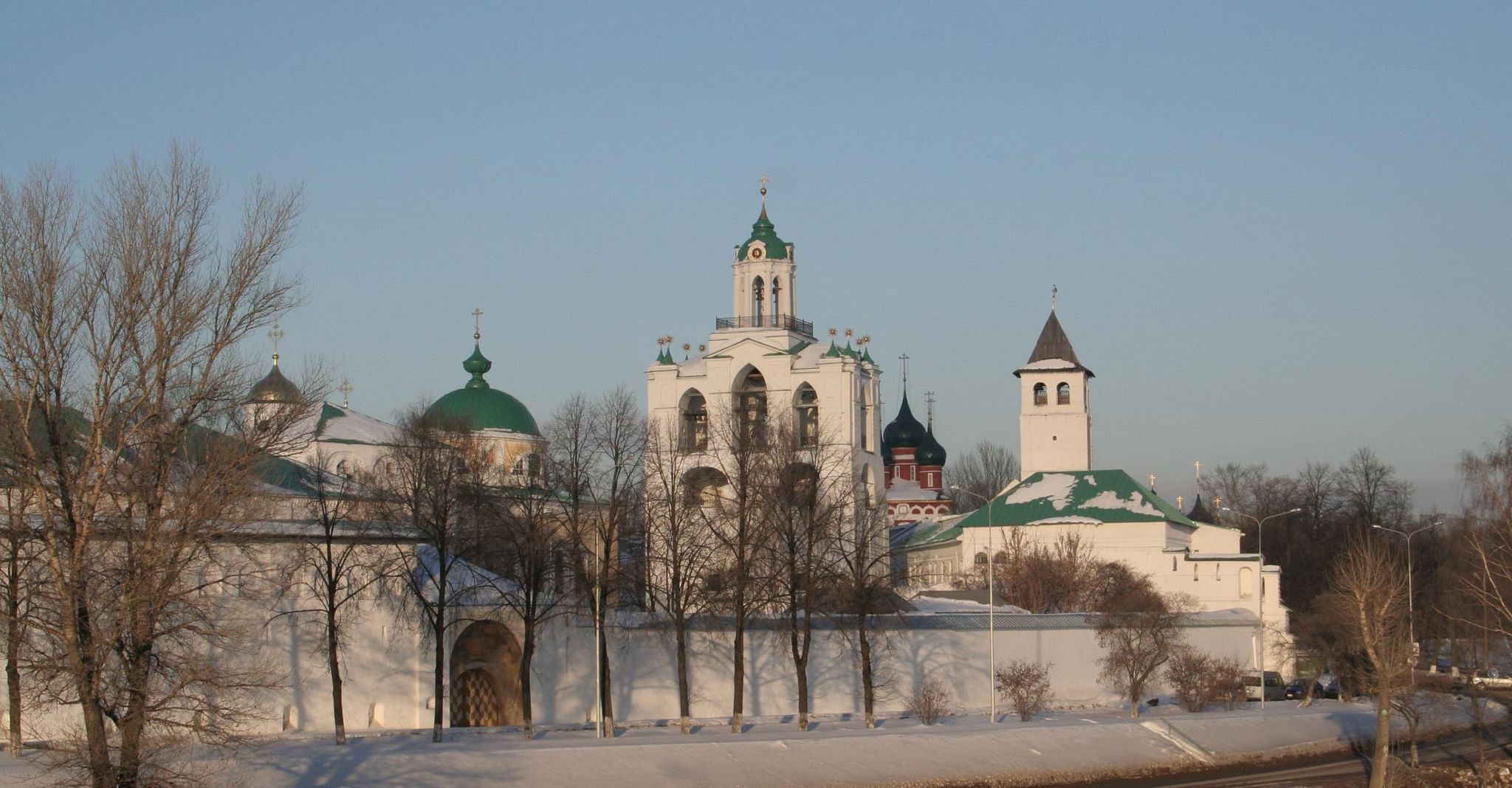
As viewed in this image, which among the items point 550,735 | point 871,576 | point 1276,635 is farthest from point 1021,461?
point 550,735

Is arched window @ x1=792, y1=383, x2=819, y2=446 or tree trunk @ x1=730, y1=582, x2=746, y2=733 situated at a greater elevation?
arched window @ x1=792, y1=383, x2=819, y2=446

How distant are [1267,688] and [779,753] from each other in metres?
24.2

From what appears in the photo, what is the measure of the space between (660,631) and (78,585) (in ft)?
75.0

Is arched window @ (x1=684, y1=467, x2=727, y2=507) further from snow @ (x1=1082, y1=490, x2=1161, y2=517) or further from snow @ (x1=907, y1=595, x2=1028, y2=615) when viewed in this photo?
snow @ (x1=1082, y1=490, x2=1161, y2=517)

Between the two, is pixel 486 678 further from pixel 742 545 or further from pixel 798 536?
pixel 798 536

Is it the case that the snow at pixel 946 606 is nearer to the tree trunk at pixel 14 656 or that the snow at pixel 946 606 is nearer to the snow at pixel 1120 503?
the snow at pixel 1120 503

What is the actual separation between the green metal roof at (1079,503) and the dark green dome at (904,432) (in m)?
27.7

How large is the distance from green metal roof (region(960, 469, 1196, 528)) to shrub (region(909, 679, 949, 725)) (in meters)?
24.4

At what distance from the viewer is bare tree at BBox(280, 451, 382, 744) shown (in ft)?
121

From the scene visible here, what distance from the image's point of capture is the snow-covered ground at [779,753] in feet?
97.7

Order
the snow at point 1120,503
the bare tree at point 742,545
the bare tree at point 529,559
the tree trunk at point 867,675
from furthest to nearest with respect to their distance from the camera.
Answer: the snow at point 1120,503 → the tree trunk at point 867,675 → the bare tree at point 742,545 → the bare tree at point 529,559

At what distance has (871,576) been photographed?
42.3 meters

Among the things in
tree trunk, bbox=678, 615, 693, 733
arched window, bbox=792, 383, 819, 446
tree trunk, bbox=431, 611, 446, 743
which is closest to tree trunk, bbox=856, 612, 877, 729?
tree trunk, bbox=678, 615, 693, 733

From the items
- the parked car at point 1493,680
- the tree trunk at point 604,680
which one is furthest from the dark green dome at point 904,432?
the tree trunk at point 604,680
